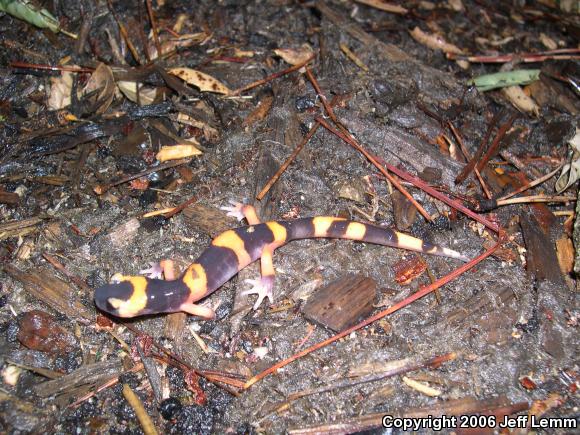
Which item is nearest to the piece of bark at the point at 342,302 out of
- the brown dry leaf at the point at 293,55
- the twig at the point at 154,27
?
the brown dry leaf at the point at 293,55

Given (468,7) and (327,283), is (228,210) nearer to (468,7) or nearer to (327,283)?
(327,283)

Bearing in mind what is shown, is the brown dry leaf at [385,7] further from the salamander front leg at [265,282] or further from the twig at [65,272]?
the twig at [65,272]

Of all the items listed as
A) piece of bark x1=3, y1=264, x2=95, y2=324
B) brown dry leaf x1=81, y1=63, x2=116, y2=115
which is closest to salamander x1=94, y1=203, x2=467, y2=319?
piece of bark x1=3, y1=264, x2=95, y2=324

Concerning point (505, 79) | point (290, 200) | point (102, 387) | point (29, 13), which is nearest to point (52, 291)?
point (102, 387)

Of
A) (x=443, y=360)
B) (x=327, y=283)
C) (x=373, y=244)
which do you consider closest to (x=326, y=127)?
(x=373, y=244)

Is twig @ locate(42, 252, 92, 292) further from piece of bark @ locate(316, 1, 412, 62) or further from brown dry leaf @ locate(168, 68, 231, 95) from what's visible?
piece of bark @ locate(316, 1, 412, 62)

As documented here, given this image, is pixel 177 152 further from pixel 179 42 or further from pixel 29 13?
pixel 29 13
